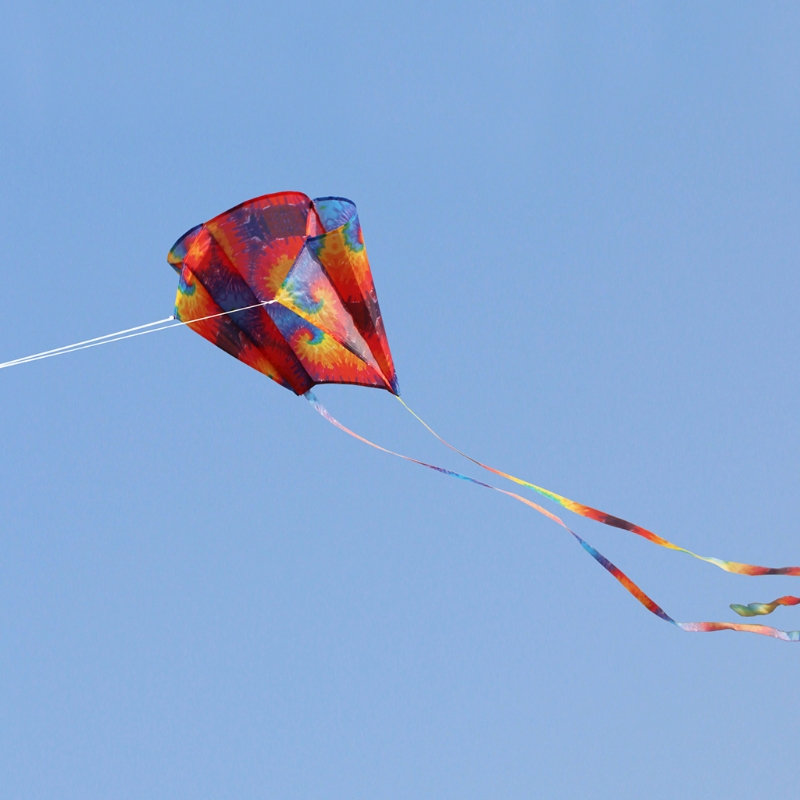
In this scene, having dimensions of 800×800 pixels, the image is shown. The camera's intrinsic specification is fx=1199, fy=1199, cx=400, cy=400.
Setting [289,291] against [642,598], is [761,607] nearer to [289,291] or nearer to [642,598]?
[642,598]

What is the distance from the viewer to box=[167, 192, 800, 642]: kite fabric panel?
730 inches

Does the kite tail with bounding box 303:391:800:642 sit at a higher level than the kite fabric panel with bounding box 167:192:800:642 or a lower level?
lower

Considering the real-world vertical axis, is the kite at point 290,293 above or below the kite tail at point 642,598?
above

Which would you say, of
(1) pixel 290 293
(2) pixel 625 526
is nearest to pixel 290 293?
(1) pixel 290 293

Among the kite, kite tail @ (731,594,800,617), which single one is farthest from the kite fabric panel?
kite tail @ (731,594,800,617)

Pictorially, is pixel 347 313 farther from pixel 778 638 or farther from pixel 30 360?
pixel 778 638

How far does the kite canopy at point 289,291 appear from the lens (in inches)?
730

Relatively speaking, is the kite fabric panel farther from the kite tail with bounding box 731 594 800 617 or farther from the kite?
the kite tail with bounding box 731 594 800 617

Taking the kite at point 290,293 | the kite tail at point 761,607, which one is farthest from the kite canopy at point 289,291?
the kite tail at point 761,607

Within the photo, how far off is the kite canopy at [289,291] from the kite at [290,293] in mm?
16

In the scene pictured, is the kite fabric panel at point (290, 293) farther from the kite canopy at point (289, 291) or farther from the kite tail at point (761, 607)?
the kite tail at point (761, 607)

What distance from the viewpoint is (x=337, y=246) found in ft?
62.4

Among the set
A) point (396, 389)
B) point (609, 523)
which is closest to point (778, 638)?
point (609, 523)

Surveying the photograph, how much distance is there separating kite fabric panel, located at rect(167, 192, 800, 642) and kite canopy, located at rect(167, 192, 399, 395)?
0.02 m
